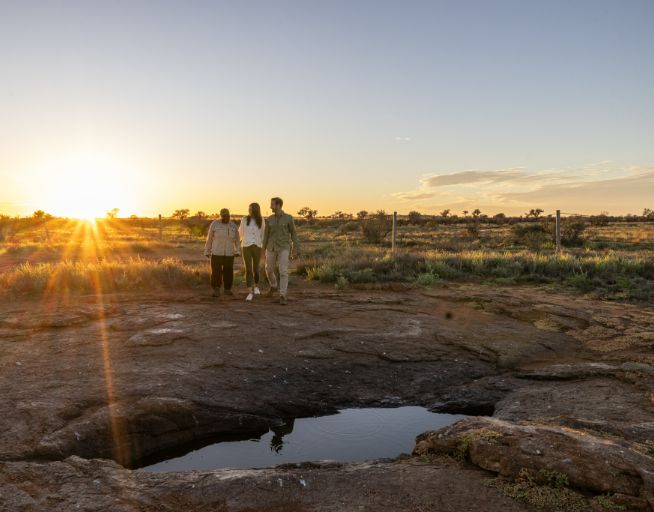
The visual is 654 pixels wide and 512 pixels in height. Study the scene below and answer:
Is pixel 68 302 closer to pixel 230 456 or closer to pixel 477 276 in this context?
pixel 230 456

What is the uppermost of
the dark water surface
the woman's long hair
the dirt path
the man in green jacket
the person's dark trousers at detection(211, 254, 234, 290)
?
the woman's long hair

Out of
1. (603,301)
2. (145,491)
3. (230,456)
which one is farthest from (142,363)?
(603,301)

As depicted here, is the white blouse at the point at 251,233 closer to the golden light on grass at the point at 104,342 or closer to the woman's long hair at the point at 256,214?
the woman's long hair at the point at 256,214

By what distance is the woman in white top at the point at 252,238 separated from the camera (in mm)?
10562

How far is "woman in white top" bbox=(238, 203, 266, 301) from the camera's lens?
10.6 meters

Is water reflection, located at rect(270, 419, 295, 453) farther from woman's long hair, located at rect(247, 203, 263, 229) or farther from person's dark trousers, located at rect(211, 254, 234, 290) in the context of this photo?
person's dark trousers, located at rect(211, 254, 234, 290)

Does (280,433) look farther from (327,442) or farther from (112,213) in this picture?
(112,213)

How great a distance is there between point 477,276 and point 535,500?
40.4ft

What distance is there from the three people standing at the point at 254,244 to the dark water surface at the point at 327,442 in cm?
449

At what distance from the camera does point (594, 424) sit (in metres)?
4.73

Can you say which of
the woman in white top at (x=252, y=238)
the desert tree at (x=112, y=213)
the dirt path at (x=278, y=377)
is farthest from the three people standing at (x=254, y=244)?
the desert tree at (x=112, y=213)

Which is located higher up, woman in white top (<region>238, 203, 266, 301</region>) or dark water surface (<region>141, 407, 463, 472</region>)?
woman in white top (<region>238, 203, 266, 301</region>)

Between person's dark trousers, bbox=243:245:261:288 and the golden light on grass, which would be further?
person's dark trousers, bbox=243:245:261:288

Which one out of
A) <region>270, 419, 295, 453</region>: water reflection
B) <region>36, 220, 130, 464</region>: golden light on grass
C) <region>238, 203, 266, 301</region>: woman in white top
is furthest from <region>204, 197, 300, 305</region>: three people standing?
<region>270, 419, 295, 453</region>: water reflection
